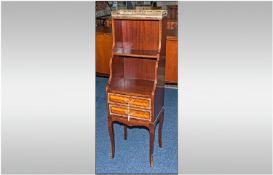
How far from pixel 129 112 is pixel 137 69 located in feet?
1.50

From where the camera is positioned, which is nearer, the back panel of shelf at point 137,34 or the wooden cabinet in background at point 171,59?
the back panel of shelf at point 137,34

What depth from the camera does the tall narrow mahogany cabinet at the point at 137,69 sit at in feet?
7.38

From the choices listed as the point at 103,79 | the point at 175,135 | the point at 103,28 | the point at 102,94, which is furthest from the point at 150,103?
the point at 103,28

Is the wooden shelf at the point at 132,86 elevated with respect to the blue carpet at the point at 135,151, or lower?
elevated

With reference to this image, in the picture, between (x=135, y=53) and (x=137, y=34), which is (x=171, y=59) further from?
(x=135, y=53)

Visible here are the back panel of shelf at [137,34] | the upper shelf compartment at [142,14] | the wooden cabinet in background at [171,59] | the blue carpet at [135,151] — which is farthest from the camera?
the wooden cabinet in background at [171,59]

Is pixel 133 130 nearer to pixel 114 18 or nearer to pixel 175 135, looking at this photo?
pixel 175 135

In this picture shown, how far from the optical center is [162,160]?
2.65m

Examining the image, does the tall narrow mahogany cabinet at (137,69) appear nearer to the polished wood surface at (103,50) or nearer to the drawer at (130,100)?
the drawer at (130,100)

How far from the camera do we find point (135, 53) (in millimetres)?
2340

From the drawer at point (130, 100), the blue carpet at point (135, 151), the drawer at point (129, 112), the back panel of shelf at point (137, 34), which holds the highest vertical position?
the back panel of shelf at point (137, 34)

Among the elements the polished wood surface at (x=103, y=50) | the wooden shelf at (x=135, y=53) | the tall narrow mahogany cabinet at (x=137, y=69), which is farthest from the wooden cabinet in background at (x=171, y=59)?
the wooden shelf at (x=135, y=53)

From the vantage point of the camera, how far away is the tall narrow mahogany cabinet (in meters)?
2.25

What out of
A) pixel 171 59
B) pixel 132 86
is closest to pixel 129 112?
pixel 132 86
